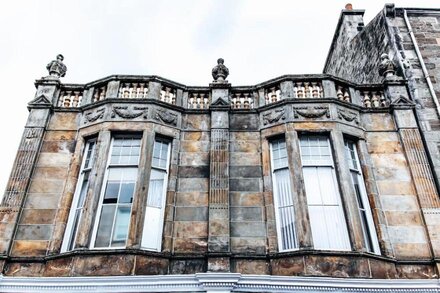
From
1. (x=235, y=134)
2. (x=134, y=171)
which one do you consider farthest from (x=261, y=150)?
(x=134, y=171)

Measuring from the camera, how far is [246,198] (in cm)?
919

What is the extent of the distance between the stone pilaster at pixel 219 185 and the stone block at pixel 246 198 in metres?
0.23

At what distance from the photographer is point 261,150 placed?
32.4 ft

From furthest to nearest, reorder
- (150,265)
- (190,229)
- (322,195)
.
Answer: (322,195), (190,229), (150,265)

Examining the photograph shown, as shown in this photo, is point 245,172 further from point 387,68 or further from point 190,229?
point 387,68

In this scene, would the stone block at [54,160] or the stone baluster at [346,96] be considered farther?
the stone baluster at [346,96]

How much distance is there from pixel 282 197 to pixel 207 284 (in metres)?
2.74

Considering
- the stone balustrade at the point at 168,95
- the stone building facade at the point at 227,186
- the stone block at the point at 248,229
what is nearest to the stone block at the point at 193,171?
the stone building facade at the point at 227,186

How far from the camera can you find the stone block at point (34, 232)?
859cm

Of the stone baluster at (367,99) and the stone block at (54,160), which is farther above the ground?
the stone baluster at (367,99)

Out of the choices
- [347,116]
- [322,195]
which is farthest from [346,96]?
Answer: [322,195]

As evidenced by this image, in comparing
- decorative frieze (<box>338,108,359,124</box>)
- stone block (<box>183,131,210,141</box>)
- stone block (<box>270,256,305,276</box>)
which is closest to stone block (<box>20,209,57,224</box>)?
stone block (<box>183,131,210,141</box>)

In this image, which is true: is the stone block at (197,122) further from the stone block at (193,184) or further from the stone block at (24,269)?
the stone block at (24,269)

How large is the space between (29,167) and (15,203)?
942mm
